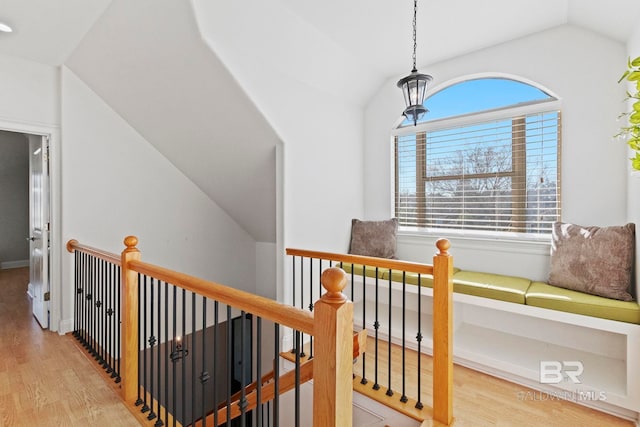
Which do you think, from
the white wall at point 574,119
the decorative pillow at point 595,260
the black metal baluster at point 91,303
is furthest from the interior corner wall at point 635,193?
the black metal baluster at point 91,303

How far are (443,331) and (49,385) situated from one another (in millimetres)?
2565

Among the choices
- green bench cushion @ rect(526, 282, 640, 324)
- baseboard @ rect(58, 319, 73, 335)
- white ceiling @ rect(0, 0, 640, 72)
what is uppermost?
white ceiling @ rect(0, 0, 640, 72)

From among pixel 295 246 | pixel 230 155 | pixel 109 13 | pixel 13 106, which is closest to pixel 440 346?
pixel 295 246

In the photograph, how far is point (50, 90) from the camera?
301 centimetres

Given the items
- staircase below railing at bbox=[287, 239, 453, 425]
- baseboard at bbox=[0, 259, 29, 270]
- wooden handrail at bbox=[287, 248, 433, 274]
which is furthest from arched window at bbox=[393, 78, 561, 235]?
baseboard at bbox=[0, 259, 29, 270]

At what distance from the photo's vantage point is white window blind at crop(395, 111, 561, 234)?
3.01m

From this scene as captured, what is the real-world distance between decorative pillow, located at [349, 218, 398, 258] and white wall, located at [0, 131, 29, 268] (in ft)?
20.3

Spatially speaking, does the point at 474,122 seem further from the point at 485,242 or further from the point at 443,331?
the point at 443,331

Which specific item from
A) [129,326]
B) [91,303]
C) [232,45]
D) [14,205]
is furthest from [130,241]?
[14,205]

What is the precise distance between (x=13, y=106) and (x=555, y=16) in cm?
468

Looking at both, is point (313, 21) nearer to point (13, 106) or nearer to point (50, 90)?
point (50, 90)

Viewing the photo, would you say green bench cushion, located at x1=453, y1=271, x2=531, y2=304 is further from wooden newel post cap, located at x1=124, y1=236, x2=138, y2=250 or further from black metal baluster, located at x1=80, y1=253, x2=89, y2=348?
black metal baluster, located at x1=80, y1=253, x2=89, y2=348

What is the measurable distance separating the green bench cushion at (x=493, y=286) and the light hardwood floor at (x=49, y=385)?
250 cm

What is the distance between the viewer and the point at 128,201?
3.45 metres
